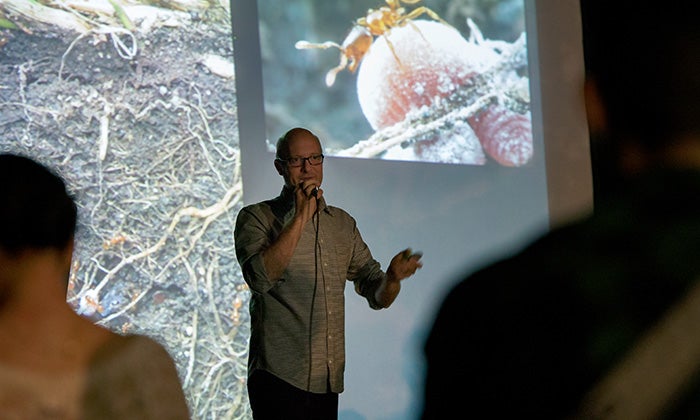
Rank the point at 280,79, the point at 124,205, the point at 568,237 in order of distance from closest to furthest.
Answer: the point at 568,237
the point at 124,205
the point at 280,79

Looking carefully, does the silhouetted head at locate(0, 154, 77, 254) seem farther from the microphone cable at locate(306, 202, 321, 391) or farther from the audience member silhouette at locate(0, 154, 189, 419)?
the microphone cable at locate(306, 202, 321, 391)

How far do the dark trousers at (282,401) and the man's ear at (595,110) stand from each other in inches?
72.1

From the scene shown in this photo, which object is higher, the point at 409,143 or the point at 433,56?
the point at 433,56

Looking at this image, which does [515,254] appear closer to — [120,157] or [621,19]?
[621,19]

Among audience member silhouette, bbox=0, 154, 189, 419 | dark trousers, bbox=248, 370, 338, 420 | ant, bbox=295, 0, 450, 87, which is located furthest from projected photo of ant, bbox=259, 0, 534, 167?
audience member silhouette, bbox=0, 154, 189, 419

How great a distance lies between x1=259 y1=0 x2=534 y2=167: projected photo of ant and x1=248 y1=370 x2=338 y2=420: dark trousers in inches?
40.9

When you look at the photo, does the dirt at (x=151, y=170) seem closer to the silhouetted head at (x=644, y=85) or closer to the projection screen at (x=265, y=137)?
the projection screen at (x=265, y=137)

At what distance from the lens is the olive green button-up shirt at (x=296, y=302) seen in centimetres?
229

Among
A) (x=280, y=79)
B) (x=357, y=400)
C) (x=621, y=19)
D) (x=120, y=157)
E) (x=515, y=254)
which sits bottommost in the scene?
(x=357, y=400)

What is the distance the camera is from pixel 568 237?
1.60 feet

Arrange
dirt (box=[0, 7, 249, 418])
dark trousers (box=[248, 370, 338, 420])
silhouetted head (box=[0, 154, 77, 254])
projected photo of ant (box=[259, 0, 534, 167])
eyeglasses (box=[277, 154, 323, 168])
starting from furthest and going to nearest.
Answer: projected photo of ant (box=[259, 0, 534, 167])
dirt (box=[0, 7, 249, 418])
eyeglasses (box=[277, 154, 323, 168])
dark trousers (box=[248, 370, 338, 420])
silhouetted head (box=[0, 154, 77, 254])

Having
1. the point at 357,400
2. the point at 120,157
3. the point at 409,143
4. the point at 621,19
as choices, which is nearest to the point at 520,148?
the point at 409,143

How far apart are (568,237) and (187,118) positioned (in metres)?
2.63

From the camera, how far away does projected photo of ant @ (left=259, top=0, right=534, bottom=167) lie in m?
3.15
